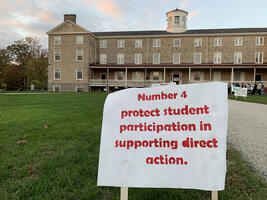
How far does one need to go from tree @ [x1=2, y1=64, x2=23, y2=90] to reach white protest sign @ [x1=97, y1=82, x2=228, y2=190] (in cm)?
5797

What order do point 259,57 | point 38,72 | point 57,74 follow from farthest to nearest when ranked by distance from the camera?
point 38,72 → point 57,74 → point 259,57

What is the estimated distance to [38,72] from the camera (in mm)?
49312

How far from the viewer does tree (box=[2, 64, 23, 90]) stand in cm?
4972

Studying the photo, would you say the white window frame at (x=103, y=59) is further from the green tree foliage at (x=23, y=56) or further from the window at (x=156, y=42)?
the green tree foliage at (x=23, y=56)

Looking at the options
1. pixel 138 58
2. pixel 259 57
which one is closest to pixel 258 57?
pixel 259 57

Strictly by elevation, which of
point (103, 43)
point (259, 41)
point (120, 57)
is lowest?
point (120, 57)

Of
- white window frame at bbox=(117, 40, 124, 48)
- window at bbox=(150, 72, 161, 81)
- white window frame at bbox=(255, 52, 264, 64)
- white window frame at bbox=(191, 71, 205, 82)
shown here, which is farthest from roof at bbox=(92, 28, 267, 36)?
window at bbox=(150, 72, 161, 81)

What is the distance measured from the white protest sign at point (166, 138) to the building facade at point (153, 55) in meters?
30.6

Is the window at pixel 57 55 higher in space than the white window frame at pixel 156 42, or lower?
lower

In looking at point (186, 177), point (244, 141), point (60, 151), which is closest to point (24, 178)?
point (60, 151)

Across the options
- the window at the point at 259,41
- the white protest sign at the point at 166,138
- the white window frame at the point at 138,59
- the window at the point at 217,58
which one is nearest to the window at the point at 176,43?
the white window frame at the point at 138,59

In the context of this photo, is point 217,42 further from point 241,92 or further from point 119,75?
point 241,92

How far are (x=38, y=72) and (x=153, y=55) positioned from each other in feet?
104

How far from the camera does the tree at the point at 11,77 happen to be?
49.7m
